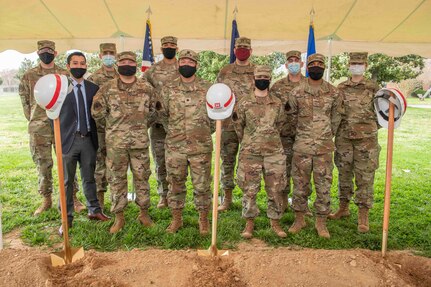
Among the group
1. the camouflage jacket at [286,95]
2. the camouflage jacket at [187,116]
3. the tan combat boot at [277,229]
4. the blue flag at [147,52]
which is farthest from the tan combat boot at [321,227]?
the blue flag at [147,52]

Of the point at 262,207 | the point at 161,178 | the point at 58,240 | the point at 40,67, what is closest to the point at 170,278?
the point at 58,240

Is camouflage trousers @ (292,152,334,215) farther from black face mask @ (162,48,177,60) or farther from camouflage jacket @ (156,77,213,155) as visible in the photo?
black face mask @ (162,48,177,60)

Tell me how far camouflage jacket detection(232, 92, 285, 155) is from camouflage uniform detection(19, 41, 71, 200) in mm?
2580

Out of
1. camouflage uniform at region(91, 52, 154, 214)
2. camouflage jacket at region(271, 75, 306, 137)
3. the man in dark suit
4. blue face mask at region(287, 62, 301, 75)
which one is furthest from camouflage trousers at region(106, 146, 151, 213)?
blue face mask at region(287, 62, 301, 75)

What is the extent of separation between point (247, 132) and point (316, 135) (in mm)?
828

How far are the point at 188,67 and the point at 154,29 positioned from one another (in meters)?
2.72

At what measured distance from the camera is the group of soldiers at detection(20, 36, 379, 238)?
4.26 m

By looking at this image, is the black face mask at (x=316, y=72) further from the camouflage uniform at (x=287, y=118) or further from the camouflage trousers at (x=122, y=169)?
the camouflage trousers at (x=122, y=169)

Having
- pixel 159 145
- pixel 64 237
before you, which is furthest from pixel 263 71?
pixel 64 237

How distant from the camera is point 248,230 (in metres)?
4.44

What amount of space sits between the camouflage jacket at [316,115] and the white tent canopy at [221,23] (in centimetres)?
174

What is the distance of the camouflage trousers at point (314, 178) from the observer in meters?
4.38

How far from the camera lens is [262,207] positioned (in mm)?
5531

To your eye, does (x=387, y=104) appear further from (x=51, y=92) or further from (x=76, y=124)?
(x=76, y=124)
